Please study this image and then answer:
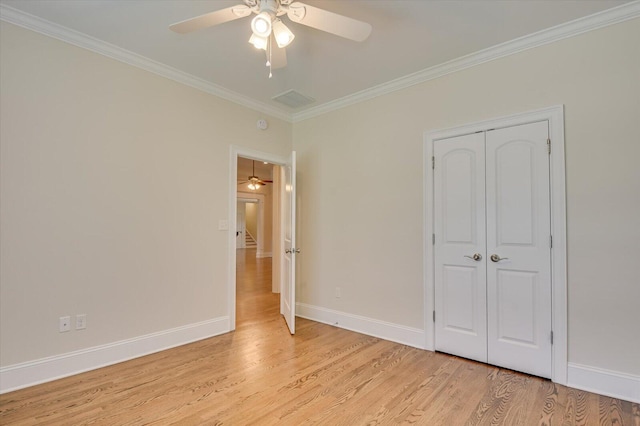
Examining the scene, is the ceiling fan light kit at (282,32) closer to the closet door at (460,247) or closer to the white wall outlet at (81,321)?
the closet door at (460,247)

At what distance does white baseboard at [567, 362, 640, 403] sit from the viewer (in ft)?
7.29

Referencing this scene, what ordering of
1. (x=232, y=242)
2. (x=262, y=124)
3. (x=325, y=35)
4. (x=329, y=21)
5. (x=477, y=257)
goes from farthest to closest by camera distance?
(x=262, y=124)
(x=232, y=242)
(x=477, y=257)
(x=325, y=35)
(x=329, y=21)

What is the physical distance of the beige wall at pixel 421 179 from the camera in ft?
7.55

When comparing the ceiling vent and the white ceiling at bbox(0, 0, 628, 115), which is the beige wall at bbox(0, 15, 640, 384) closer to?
the white ceiling at bbox(0, 0, 628, 115)

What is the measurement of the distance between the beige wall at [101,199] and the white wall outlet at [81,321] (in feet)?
0.16

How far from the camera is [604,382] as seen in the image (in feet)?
7.59

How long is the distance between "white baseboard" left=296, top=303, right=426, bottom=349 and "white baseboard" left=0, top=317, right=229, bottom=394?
3.96 feet

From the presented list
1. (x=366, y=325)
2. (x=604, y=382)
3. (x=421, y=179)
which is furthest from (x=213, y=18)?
(x=604, y=382)

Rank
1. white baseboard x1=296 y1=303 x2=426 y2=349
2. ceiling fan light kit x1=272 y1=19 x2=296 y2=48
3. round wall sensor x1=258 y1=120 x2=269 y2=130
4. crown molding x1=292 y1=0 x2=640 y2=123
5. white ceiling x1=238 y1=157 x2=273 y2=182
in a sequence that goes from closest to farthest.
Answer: ceiling fan light kit x1=272 y1=19 x2=296 y2=48, crown molding x1=292 y1=0 x2=640 y2=123, white baseboard x1=296 y1=303 x2=426 y2=349, round wall sensor x1=258 y1=120 x2=269 y2=130, white ceiling x1=238 y1=157 x2=273 y2=182

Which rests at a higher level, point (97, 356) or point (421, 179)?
point (421, 179)

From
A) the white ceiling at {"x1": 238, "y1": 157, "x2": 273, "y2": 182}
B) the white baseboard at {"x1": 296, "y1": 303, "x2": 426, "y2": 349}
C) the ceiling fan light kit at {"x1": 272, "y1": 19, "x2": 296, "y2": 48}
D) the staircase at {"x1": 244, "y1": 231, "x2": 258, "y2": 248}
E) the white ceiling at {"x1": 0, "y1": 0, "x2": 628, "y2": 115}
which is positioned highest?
the white ceiling at {"x1": 0, "y1": 0, "x2": 628, "y2": 115}

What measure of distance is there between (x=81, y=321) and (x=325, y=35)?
3.16m

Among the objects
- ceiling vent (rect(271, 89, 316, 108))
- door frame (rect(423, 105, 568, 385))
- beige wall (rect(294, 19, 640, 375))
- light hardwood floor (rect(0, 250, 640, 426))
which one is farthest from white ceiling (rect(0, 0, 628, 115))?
light hardwood floor (rect(0, 250, 640, 426))

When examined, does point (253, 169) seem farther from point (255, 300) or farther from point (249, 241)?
point (249, 241)
